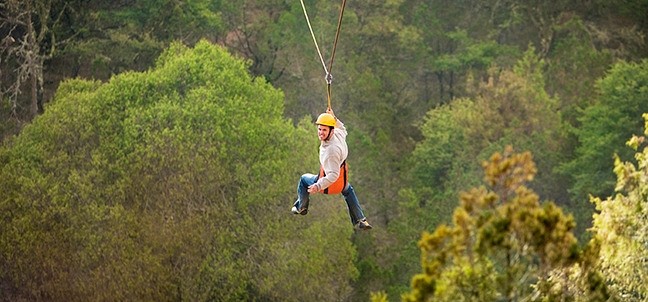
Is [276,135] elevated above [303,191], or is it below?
below

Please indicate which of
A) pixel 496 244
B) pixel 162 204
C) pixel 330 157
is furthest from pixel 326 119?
pixel 162 204

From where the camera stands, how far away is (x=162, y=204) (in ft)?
163

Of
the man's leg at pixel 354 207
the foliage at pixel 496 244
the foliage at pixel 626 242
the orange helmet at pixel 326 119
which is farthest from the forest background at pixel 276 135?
the foliage at pixel 496 244

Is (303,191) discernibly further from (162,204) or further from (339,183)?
(162,204)

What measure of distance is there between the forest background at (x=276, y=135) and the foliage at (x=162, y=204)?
0.07 metres

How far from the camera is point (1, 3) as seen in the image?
58125mm

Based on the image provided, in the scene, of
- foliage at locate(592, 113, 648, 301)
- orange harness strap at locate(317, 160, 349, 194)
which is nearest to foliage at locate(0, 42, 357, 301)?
foliage at locate(592, 113, 648, 301)

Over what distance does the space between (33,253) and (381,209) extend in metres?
15.8

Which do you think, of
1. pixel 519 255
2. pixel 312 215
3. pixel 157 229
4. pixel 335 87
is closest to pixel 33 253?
pixel 157 229

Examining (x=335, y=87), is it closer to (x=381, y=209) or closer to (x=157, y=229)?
(x=381, y=209)

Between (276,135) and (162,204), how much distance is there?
4.84m

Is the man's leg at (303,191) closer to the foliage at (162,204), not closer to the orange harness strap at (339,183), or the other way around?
the orange harness strap at (339,183)

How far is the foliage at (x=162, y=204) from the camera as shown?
161 feet

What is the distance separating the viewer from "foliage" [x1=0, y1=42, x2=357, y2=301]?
4906 centimetres
